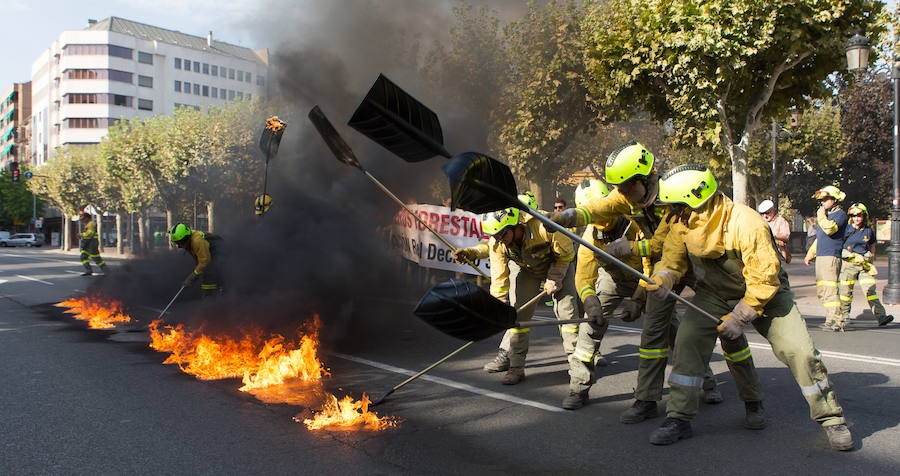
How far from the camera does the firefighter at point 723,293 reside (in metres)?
3.40

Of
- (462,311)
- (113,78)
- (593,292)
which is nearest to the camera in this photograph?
(462,311)

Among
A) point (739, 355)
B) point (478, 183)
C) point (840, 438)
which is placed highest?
point (478, 183)

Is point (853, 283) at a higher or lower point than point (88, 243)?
lower

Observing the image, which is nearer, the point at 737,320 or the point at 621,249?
the point at 737,320

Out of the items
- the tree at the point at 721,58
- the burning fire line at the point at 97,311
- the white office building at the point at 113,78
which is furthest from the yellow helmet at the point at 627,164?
the white office building at the point at 113,78

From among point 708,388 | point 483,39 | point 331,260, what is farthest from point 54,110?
point 708,388

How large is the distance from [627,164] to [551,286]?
146 cm

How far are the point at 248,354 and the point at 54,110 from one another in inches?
2893

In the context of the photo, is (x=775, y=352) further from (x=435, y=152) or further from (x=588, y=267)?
(x=435, y=152)

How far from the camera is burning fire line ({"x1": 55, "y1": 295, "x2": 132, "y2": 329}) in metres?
8.52

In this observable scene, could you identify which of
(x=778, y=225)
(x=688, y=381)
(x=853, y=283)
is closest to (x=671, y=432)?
(x=688, y=381)

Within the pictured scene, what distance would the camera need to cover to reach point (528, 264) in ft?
17.2

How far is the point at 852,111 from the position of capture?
2791 centimetres

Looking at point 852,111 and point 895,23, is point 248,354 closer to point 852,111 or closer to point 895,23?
point 895,23
